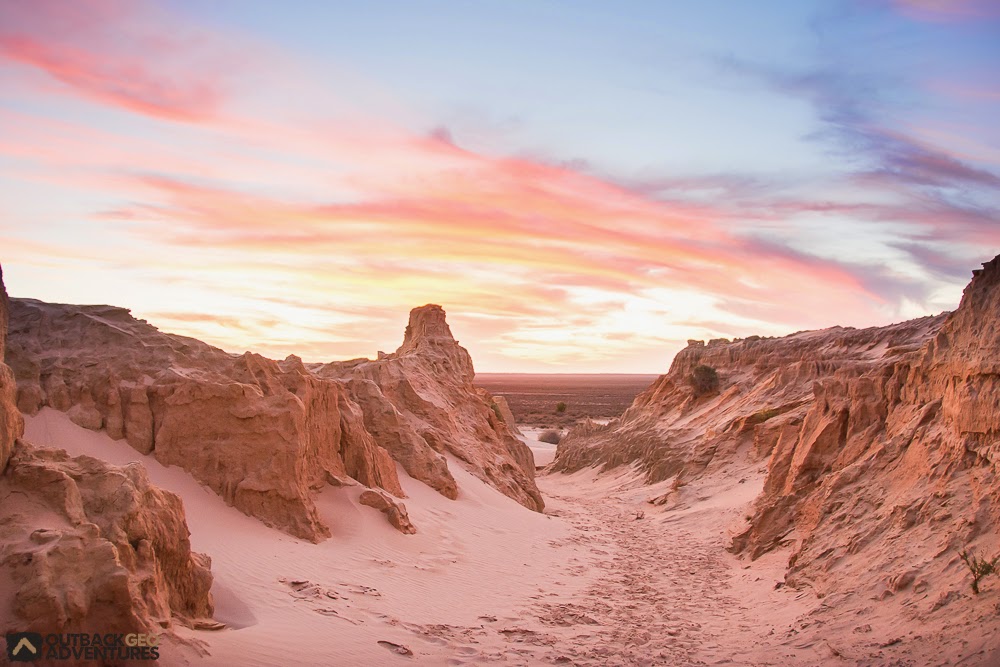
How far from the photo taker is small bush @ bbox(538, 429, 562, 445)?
52.9m

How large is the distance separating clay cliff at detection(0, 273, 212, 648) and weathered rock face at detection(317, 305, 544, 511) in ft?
33.1

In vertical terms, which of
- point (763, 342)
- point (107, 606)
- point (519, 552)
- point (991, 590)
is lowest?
point (519, 552)

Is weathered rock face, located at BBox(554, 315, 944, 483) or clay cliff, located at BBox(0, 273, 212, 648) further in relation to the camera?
weathered rock face, located at BBox(554, 315, 944, 483)

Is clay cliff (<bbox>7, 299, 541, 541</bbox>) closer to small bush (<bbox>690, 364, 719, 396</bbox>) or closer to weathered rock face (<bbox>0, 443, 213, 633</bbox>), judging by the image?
weathered rock face (<bbox>0, 443, 213, 633</bbox>)

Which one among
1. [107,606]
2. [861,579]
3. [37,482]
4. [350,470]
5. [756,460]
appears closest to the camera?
[107,606]

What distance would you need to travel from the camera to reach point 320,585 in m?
10.3

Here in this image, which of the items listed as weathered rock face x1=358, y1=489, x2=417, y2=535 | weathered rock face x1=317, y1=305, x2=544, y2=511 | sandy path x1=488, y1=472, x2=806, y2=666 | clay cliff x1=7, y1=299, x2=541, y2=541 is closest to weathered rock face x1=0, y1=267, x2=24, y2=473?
clay cliff x1=7, y1=299, x2=541, y2=541

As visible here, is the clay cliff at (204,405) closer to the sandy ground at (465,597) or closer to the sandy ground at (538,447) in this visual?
the sandy ground at (465,597)

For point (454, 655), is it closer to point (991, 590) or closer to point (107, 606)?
point (107, 606)

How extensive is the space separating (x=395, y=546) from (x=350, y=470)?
2.39 metres

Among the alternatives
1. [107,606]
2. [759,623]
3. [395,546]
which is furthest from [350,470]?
[107,606]

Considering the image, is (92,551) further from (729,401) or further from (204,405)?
(729,401)

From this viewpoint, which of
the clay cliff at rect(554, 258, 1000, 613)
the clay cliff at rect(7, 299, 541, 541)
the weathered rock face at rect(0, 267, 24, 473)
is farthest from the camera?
the clay cliff at rect(7, 299, 541, 541)

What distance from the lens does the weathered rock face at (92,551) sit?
238 inches
